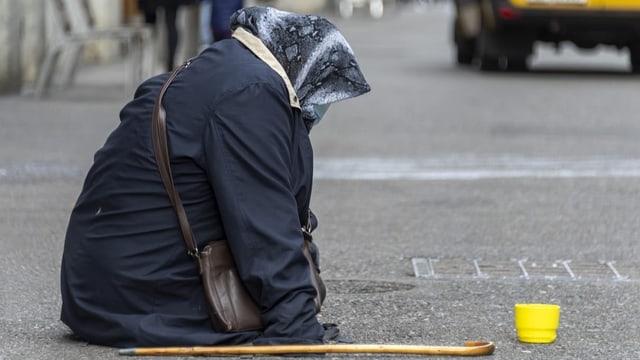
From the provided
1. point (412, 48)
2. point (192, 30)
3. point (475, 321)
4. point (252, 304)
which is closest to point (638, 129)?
point (192, 30)

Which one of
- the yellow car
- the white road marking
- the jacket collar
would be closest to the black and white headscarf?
the jacket collar

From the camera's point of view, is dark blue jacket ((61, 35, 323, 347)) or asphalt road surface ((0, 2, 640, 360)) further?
asphalt road surface ((0, 2, 640, 360))

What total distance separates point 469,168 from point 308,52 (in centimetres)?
539

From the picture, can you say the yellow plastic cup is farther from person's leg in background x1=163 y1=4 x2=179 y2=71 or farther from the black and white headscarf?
person's leg in background x1=163 y1=4 x2=179 y2=71

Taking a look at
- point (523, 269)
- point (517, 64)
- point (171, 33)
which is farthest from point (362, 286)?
point (517, 64)

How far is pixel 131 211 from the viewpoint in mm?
4859

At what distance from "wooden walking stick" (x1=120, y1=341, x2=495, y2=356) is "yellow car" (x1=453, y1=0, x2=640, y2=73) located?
43.3ft

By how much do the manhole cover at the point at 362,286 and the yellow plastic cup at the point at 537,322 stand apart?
1.06m

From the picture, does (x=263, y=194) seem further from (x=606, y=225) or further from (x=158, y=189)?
(x=606, y=225)

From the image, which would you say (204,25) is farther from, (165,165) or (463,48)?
(165,165)

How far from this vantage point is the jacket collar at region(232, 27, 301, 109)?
188 inches

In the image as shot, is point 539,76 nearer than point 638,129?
No

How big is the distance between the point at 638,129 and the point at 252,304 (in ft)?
28.1

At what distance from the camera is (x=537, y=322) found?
5.03 m
